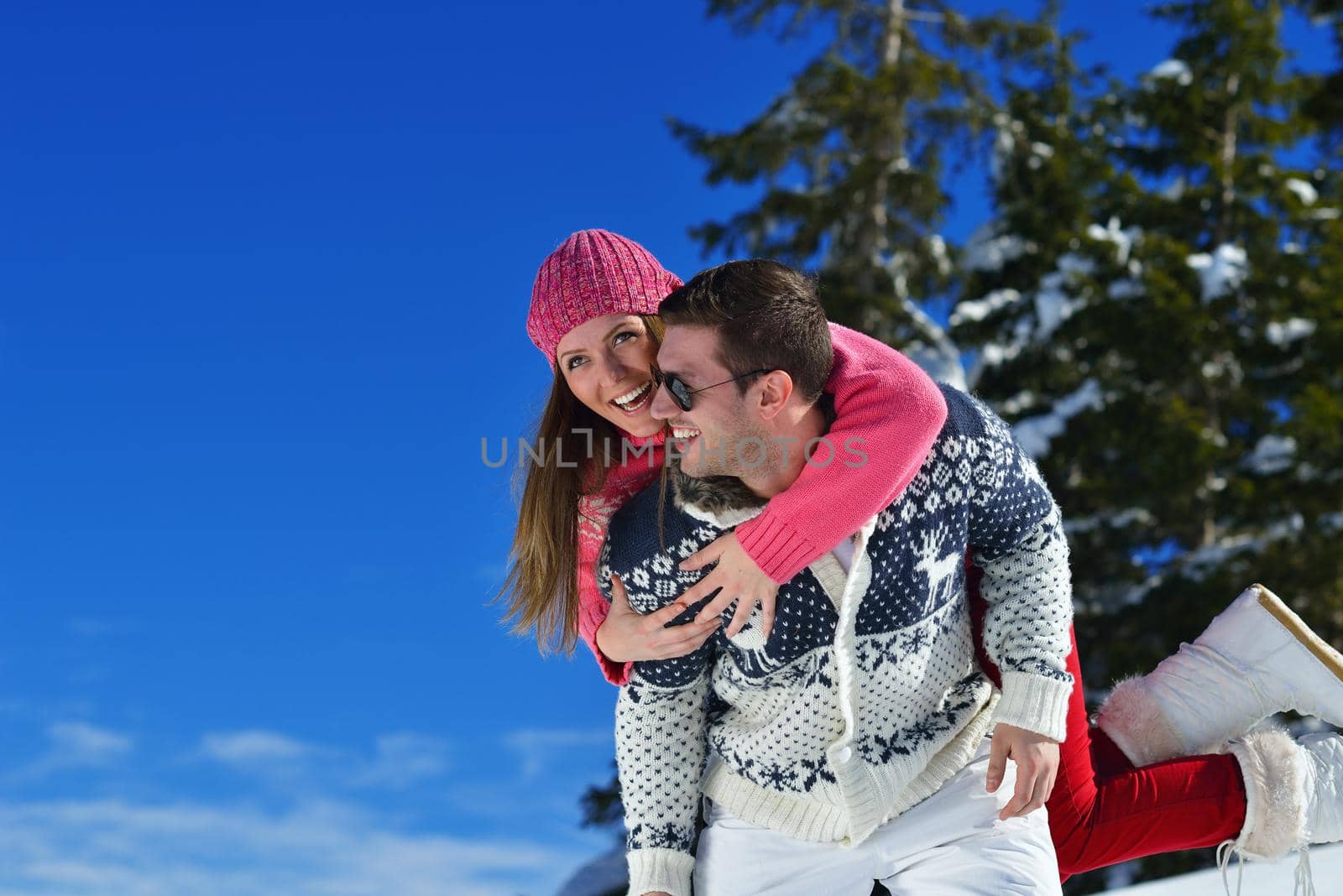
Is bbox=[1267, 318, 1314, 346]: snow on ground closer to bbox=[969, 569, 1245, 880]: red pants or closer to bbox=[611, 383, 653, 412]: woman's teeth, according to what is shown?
bbox=[969, 569, 1245, 880]: red pants

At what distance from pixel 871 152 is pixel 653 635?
894 cm

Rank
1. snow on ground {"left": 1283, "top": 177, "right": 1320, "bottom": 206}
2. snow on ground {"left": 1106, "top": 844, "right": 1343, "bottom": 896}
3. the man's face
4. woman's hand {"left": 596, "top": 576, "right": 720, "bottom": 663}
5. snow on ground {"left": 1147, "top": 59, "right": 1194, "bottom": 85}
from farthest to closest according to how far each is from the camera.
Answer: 1. snow on ground {"left": 1147, "top": 59, "right": 1194, "bottom": 85}
2. snow on ground {"left": 1283, "top": 177, "right": 1320, "bottom": 206}
3. snow on ground {"left": 1106, "top": 844, "right": 1343, "bottom": 896}
4. woman's hand {"left": 596, "top": 576, "right": 720, "bottom": 663}
5. the man's face

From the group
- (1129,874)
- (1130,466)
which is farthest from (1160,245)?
(1129,874)

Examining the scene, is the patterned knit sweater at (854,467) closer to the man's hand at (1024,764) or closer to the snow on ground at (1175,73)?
the man's hand at (1024,764)

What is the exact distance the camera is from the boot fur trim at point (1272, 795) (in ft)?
8.20

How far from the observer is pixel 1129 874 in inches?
376

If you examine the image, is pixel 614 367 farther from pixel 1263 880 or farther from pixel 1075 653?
pixel 1263 880

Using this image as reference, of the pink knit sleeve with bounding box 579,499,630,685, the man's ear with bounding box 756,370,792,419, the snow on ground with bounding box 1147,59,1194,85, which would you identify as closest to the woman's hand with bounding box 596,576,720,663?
the pink knit sleeve with bounding box 579,499,630,685

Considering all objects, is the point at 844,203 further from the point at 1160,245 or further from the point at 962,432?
the point at 962,432

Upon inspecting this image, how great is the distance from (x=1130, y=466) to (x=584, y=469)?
865 centimetres

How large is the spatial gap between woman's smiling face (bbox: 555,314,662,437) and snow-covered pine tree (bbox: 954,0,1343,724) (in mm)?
7867

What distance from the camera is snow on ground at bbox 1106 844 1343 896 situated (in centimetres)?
308

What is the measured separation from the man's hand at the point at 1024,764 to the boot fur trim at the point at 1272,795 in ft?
2.08

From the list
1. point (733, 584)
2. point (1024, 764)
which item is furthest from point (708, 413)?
point (1024, 764)
